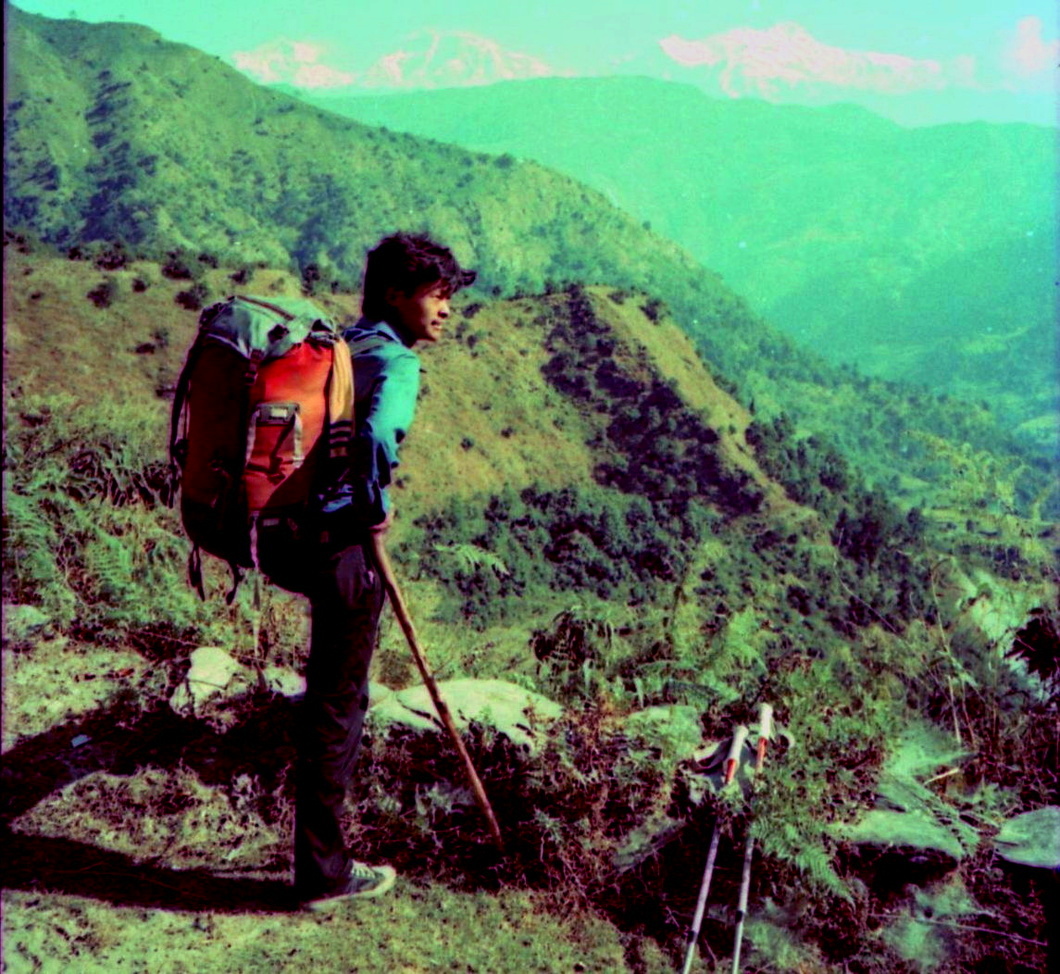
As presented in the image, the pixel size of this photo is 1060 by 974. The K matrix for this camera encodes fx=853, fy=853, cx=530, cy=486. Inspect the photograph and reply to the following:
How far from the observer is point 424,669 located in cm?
229

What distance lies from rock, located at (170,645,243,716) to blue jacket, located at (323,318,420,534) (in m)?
1.44

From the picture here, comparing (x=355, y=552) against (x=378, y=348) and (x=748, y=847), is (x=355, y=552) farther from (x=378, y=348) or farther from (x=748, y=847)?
(x=748, y=847)

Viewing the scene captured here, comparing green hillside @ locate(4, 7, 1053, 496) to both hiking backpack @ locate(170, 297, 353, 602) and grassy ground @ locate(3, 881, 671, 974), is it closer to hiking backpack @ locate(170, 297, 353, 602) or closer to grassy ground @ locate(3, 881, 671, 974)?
grassy ground @ locate(3, 881, 671, 974)

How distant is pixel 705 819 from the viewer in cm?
260

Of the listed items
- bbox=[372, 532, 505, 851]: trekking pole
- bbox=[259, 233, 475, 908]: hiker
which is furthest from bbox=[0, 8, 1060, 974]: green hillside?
bbox=[259, 233, 475, 908]: hiker

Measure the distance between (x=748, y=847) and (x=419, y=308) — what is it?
1.75 metres

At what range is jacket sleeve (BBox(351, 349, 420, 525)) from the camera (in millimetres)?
1975

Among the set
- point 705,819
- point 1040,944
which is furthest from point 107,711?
point 1040,944

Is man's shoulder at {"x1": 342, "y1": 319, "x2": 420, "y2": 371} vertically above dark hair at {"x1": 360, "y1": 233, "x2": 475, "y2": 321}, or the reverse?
dark hair at {"x1": 360, "y1": 233, "x2": 475, "y2": 321}

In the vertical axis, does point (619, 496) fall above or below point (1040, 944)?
below

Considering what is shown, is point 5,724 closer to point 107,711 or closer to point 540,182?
point 107,711

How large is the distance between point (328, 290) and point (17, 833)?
132 ft

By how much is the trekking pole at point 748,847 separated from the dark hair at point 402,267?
1752 millimetres

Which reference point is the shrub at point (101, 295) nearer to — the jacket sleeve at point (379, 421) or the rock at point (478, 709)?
the rock at point (478, 709)
